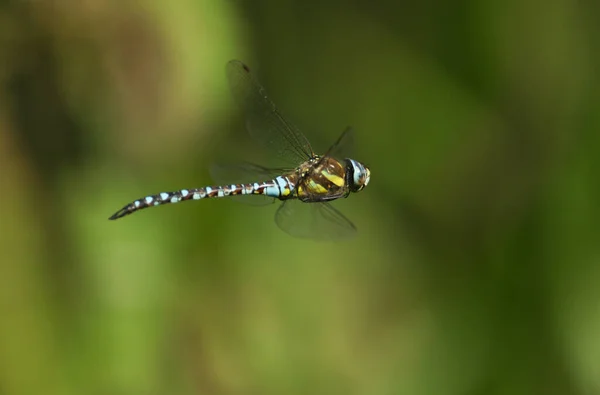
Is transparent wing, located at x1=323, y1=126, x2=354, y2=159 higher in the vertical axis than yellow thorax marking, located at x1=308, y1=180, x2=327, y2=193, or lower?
higher

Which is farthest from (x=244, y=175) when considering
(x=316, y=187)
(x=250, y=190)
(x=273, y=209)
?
(x=273, y=209)

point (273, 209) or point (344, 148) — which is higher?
point (344, 148)

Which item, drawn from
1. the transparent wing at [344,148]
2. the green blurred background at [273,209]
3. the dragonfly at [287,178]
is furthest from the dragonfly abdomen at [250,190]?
the green blurred background at [273,209]

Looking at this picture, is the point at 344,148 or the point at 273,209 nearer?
the point at 344,148

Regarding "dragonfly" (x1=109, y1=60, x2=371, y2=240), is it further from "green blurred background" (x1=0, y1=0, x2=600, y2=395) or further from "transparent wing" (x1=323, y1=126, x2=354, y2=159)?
"green blurred background" (x1=0, y1=0, x2=600, y2=395)

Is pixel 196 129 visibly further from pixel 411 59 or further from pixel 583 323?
pixel 583 323

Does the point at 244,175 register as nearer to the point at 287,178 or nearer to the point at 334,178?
the point at 287,178

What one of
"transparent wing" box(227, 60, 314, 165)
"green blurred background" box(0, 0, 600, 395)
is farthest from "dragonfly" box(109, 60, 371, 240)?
"green blurred background" box(0, 0, 600, 395)

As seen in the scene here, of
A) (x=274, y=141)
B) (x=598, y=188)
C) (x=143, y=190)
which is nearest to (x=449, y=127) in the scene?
(x=598, y=188)
